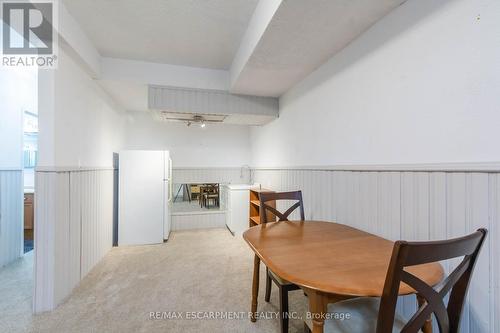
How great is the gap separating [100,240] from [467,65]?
3821mm

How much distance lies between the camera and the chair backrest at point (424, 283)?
26.4 inches

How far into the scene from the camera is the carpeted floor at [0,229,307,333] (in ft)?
5.50

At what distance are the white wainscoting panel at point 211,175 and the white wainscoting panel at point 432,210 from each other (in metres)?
2.81

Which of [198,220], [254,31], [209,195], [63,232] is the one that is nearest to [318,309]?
[254,31]

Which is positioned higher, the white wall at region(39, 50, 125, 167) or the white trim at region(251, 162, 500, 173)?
the white wall at region(39, 50, 125, 167)

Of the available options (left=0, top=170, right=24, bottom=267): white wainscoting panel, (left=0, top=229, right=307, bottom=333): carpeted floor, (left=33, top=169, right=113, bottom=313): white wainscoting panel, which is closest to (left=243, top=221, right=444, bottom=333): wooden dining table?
(left=0, top=229, right=307, bottom=333): carpeted floor

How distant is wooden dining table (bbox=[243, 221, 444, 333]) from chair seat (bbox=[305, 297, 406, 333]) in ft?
0.53

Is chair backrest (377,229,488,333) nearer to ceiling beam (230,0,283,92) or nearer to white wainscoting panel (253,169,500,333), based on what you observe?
white wainscoting panel (253,169,500,333)

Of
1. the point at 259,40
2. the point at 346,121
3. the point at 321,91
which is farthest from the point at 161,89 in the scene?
the point at 346,121

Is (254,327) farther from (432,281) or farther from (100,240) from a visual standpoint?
(100,240)

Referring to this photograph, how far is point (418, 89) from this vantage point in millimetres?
1376

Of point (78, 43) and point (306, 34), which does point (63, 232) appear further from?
point (306, 34)

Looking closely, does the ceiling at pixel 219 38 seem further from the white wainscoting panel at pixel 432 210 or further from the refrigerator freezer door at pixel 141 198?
the white wainscoting panel at pixel 432 210

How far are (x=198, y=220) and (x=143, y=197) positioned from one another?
1185 mm
